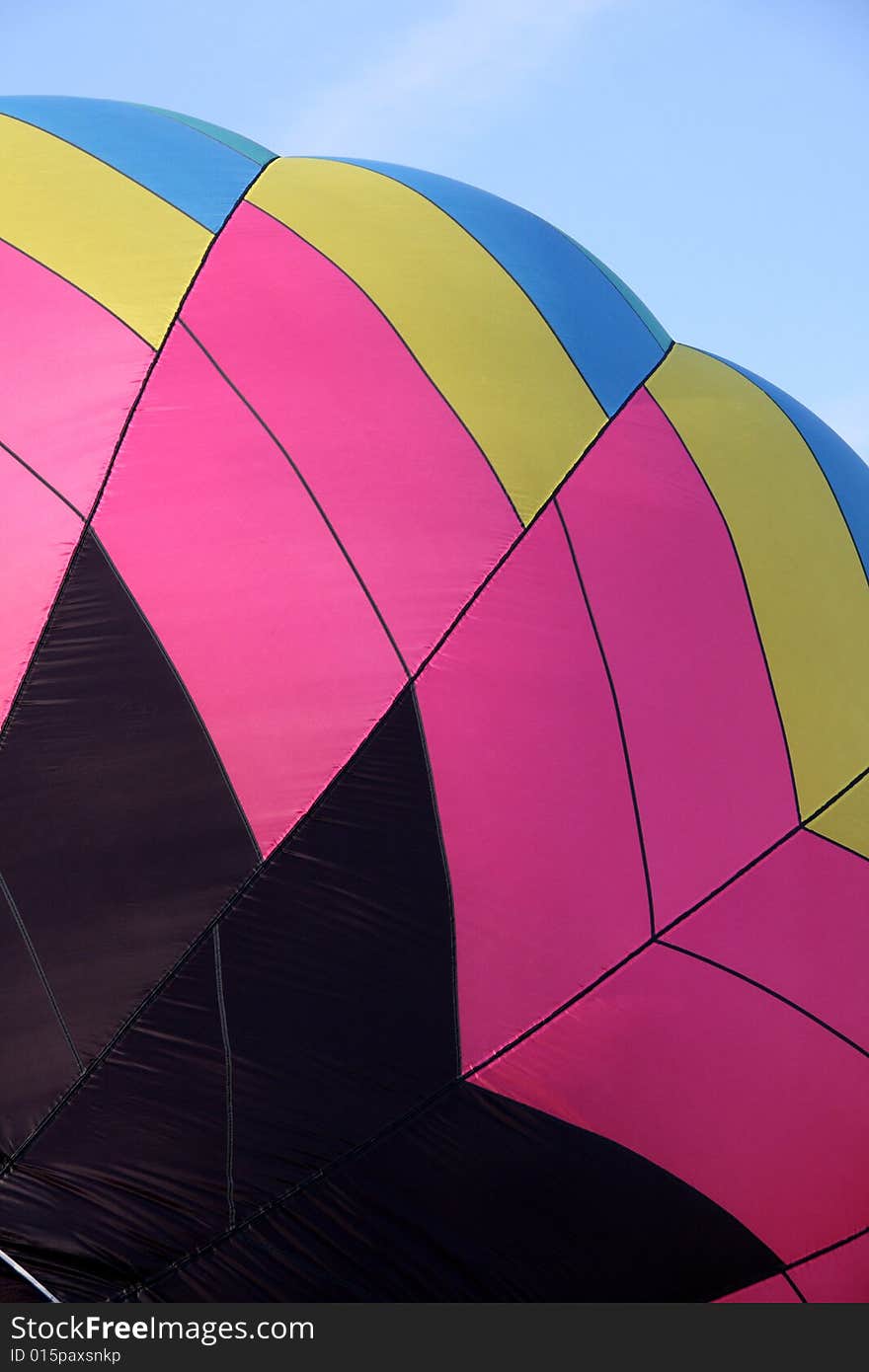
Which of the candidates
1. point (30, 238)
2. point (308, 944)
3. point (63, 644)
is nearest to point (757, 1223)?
point (308, 944)

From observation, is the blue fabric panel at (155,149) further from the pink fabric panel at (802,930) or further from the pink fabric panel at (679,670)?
the pink fabric panel at (802,930)

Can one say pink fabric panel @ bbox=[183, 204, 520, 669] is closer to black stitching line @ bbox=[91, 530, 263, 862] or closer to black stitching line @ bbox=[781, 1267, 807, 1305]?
black stitching line @ bbox=[91, 530, 263, 862]

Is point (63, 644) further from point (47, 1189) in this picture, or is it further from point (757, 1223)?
point (757, 1223)

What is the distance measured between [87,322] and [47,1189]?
7.51 ft

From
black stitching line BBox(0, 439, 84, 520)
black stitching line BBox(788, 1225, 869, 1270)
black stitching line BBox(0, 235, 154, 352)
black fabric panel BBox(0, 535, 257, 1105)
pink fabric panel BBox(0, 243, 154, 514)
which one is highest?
black stitching line BBox(0, 235, 154, 352)

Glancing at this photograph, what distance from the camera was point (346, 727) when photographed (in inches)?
139

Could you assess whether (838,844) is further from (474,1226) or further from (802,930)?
(474,1226)

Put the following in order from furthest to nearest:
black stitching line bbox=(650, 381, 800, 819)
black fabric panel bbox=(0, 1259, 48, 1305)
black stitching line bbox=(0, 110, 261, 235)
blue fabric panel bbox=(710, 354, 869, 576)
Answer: blue fabric panel bbox=(710, 354, 869, 576) < black stitching line bbox=(0, 110, 261, 235) < black stitching line bbox=(650, 381, 800, 819) < black fabric panel bbox=(0, 1259, 48, 1305)

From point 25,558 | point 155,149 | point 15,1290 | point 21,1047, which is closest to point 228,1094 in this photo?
point 21,1047

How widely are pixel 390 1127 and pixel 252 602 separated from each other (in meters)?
1.37

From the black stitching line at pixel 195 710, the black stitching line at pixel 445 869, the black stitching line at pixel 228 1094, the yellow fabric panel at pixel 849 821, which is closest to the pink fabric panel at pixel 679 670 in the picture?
the yellow fabric panel at pixel 849 821

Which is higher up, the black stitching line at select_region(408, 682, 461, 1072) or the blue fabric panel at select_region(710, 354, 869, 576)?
the blue fabric panel at select_region(710, 354, 869, 576)

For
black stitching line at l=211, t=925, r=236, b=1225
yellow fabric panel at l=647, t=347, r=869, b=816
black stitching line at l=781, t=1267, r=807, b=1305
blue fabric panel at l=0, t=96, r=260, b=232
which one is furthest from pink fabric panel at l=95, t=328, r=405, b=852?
black stitching line at l=781, t=1267, r=807, b=1305

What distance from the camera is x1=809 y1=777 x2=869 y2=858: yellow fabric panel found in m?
3.99
